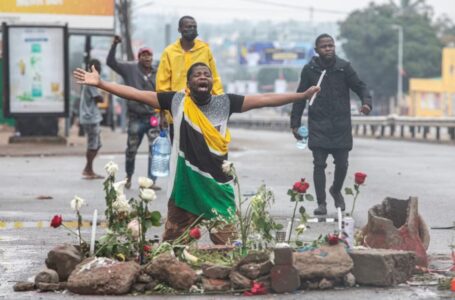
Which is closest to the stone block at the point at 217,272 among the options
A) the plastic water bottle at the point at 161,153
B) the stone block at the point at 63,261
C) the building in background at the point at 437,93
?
the stone block at the point at 63,261

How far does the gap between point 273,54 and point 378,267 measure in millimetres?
148670

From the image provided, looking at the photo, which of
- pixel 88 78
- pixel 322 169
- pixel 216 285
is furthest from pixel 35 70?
pixel 216 285

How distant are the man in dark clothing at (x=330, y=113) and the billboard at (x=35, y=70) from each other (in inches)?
590

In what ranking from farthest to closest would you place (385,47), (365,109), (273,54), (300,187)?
(273,54)
(385,47)
(365,109)
(300,187)

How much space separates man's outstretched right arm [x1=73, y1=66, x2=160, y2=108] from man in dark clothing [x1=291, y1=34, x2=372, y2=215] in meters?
3.36

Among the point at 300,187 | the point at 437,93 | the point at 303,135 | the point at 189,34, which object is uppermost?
the point at 189,34

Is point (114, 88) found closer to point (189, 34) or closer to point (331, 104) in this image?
point (189, 34)

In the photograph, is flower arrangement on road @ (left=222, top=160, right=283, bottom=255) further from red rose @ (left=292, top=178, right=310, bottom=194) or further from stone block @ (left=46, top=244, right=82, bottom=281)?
stone block @ (left=46, top=244, right=82, bottom=281)

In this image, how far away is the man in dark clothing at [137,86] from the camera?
15.3 metres

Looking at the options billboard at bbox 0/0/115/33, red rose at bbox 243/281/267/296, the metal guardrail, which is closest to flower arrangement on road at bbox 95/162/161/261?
red rose at bbox 243/281/267/296

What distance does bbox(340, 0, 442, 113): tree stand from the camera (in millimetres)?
108188

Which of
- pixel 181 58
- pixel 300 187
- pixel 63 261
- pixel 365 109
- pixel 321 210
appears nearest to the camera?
pixel 63 261

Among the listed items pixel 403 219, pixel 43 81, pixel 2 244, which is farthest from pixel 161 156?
pixel 43 81

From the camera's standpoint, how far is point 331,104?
41.5 ft
